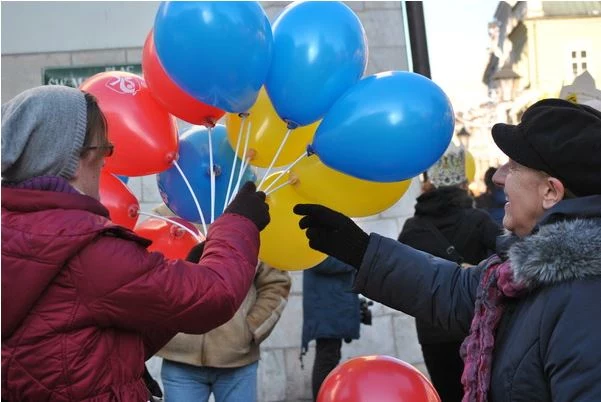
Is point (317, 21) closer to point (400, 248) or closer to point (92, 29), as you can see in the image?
point (400, 248)

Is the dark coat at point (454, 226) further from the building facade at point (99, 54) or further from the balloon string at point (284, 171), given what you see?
the balloon string at point (284, 171)

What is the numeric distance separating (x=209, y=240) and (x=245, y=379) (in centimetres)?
221

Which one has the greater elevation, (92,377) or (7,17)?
(92,377)

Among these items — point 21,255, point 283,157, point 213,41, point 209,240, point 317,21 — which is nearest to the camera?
point 21,255

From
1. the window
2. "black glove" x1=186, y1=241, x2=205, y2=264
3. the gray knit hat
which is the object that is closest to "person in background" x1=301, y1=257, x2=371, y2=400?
"black glove" x1=186, y1=241, x2=205, y2=264

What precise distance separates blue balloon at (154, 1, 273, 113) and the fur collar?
36.6 inches

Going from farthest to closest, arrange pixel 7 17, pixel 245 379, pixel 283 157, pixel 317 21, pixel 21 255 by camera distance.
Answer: pixel 7 17 → pixel 245 379 → pixel 283 157 → pixel 317 21 → pixel 21 255

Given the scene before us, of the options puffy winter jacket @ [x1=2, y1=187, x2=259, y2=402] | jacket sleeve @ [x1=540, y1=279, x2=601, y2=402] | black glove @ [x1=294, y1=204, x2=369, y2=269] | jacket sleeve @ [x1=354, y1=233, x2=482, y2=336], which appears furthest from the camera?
black glove @ [x1=294, y1=204, x2=369, y2=269]

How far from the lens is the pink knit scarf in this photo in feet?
6.61

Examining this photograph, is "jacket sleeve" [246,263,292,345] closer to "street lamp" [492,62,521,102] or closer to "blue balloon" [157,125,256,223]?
"blue balloon" [157,125,256,223]

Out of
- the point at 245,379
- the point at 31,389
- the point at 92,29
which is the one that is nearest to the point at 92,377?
the point at 31,389

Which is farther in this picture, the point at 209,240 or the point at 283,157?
the point at 283,157

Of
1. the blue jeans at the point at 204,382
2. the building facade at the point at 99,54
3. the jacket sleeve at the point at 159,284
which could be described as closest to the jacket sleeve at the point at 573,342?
the jacket sleeve at the point at 159,284

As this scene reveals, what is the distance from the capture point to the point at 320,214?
2467 mm
